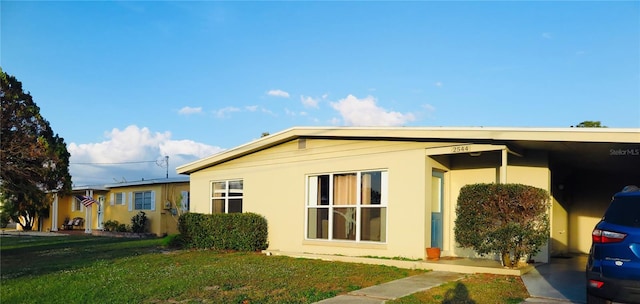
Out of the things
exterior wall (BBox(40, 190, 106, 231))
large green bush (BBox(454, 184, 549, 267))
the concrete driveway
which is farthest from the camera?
exterior wall (BBox(40, 190, 106, 231))

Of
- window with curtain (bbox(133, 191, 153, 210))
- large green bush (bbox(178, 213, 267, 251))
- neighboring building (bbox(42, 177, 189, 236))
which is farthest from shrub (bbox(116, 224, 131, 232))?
large green bush (bbox(178, 213, 267, 251))

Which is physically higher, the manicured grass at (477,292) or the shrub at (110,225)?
the manicured grass at (477,292)

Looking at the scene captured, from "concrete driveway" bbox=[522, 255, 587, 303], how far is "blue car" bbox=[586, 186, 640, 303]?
1687mm

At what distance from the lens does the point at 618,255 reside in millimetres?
6348

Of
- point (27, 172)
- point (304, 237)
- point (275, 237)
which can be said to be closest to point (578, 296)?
point (304, 237)

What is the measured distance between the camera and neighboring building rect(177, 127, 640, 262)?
39.0 feet

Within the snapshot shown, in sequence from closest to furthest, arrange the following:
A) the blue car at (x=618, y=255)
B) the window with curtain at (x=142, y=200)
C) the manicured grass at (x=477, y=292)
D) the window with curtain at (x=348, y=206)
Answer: the blue car at (x=618, y=255) → the manicured grass at (x=477, y=292) → the window with curtain at (x=348, y=206) → the window with curtain at (x=142, y=200)

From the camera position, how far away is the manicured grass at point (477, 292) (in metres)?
8.26

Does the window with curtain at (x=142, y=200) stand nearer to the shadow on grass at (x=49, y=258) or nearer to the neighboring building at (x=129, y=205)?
the neighboring building at (x=129, y=205)

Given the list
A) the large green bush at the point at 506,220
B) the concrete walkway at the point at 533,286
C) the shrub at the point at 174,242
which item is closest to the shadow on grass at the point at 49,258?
the shrub at the point at 174,242

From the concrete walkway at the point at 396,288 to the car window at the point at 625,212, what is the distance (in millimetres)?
3296

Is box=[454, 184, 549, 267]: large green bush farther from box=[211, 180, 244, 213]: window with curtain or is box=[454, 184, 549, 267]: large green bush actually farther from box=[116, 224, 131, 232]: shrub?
box=[116, 224, 131, 232]: shrub

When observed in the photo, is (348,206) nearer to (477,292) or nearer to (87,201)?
(477,292)

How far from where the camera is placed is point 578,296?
333 inches
